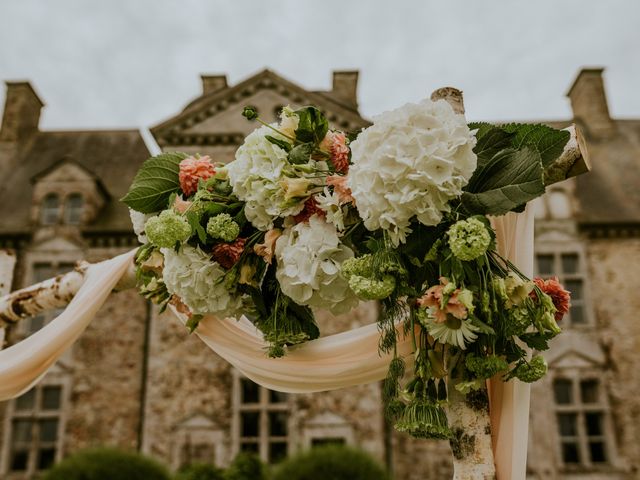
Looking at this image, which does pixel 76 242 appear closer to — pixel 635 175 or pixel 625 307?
pixel 625 307

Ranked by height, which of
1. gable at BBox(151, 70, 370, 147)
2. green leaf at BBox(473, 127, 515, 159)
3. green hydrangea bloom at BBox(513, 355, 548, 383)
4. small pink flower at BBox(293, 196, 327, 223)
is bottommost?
green hydrangea bloom at BBox(513, 355, 548, 383)

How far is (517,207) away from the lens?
254 cm

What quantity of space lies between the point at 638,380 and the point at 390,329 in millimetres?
14269

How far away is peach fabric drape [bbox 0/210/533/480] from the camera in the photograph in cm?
285

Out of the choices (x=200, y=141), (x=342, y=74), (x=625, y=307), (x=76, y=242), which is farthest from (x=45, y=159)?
(x=625, y=307)

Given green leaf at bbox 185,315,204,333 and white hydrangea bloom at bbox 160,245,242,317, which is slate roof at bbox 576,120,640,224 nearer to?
green leaf at bbox 185,315,204,333

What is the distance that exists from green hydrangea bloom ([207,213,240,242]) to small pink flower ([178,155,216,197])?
0.32 meters

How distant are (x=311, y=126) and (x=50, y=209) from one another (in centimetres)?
1501

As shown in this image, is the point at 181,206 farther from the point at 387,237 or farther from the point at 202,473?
the point at 202,473

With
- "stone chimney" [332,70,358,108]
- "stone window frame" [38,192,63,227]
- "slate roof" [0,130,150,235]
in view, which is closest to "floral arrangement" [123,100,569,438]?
"slate roof" [0,130,150,235]

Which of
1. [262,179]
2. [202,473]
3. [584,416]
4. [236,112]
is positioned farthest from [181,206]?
[584,416]

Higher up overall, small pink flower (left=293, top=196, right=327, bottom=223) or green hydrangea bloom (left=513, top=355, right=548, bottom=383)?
small pink flower (left=293, top=196, right=327, bottom=223)

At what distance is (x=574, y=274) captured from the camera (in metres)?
15.4

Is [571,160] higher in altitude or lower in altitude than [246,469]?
higher
